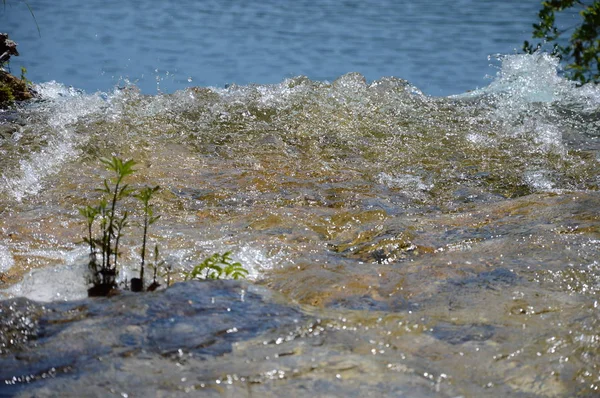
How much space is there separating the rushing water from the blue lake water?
10.3 feet

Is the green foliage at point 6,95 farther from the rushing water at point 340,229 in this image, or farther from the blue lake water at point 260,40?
the blue lake water at point 260,40

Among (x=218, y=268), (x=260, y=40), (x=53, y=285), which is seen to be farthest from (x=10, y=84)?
(x=260, y=40)

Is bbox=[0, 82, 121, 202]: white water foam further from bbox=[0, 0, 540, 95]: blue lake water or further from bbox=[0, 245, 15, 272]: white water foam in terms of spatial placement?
bbox=[0, 0, 540, 95]: blue lake water

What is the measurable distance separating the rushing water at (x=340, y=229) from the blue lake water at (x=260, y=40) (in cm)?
315

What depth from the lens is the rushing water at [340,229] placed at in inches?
74.0

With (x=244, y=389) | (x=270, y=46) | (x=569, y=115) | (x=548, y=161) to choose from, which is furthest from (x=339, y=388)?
(x=270, y=46)

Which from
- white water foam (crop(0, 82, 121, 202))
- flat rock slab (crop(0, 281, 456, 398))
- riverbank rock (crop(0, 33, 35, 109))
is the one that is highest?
flat rock slab (crop(0, 281, 456, 398))

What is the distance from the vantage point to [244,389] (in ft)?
5.66

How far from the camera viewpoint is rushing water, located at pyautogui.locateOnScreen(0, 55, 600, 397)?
188 centimetres

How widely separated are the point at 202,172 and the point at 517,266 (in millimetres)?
2674

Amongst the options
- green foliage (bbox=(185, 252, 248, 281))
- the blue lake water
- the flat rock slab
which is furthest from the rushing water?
the blue lake water

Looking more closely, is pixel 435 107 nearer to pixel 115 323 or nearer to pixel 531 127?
pixel 531 127

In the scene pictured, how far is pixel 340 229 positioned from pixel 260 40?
8508 mm

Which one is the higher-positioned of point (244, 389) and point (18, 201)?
point (244, 389)
